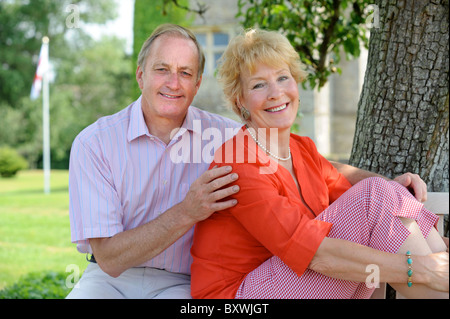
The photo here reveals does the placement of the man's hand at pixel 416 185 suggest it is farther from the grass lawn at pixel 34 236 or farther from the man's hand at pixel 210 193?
the grass lawn at pixel 34 236

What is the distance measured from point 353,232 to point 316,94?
547 inches

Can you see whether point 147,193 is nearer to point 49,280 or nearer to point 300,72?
point 300,72

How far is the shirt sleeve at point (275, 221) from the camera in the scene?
84.2 inches

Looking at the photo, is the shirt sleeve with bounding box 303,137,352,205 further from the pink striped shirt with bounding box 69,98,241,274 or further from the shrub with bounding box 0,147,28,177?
the shrub with bounding box 0,147,28,177

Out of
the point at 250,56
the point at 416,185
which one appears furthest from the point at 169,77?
the point at 416,185

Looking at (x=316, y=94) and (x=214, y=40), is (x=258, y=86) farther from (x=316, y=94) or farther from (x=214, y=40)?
(x=214, y=40)

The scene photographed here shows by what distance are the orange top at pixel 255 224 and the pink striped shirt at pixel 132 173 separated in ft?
1.02

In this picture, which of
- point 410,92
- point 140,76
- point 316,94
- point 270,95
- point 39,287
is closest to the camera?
point 270,95

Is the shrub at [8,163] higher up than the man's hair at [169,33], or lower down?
lower down

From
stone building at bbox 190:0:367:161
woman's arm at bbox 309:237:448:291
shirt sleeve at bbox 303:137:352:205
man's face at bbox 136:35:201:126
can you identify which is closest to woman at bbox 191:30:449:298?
woman's arm at bbox 309:237:448:291

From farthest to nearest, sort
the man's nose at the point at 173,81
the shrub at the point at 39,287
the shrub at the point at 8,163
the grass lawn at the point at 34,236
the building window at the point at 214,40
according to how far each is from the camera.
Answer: the shrub at the point at 8,163
the building window at the point at 214,40
the grass lawn at the point at 34,236
the shrub at the point at 39,287
the man's nose at the point at 173,81

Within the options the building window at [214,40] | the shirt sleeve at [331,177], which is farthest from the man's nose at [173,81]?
the building window at [214,40]

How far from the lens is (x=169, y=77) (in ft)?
8.93

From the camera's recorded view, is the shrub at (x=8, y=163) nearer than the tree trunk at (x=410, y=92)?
No
